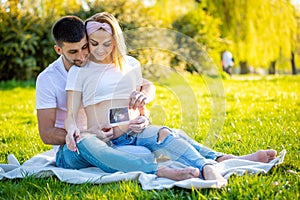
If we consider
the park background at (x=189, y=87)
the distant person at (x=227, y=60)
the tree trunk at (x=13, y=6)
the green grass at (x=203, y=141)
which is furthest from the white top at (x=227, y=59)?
the green grass at (x=203, y=141)

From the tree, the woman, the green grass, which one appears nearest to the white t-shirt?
the woman

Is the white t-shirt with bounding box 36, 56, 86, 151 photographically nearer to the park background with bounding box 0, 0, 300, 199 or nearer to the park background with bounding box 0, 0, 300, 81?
the park background with bounding box 0, 0, 300, 199

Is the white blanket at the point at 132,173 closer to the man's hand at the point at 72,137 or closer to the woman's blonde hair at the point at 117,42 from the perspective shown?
the man's hand at the point at 72,137

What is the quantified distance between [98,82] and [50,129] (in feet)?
1.45

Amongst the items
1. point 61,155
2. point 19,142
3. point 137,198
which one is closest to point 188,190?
point 137,198

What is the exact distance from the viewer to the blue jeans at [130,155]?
2680 mm

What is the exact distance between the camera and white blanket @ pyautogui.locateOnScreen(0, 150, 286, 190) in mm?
2375

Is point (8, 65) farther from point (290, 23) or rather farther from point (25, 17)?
point (290, 23)

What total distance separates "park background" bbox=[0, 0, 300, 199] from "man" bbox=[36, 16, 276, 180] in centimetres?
28

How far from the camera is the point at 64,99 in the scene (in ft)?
10.1

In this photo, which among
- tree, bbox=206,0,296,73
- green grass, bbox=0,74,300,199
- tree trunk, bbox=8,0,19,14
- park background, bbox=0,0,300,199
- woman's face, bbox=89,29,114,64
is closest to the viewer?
green grass, bbox=0,74,300,199

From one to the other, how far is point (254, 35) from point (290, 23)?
2.02 meters

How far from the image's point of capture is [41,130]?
2982 mm

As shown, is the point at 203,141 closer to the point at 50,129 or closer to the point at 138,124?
the point at 138,124
